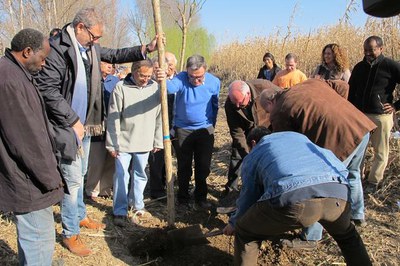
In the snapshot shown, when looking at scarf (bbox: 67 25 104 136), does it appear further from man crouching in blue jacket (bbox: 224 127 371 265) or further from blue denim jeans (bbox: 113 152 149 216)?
man crouching in blue jacket (bbox: 224 127 371 265)

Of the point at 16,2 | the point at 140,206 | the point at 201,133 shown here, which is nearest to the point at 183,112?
the point at 201,133

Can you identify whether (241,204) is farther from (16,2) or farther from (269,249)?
(16,2)

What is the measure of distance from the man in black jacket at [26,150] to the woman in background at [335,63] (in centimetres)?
423

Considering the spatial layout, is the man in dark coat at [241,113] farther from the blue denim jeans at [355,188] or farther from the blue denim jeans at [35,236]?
the blue denim jeans at [35,236]

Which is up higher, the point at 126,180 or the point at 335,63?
the point at 335,63

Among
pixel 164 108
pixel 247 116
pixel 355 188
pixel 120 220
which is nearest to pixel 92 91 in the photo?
pixel 164 108

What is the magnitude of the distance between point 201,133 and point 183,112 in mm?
334

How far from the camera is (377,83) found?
5.01m

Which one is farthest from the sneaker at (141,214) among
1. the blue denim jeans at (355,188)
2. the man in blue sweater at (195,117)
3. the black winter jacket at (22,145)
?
the black winter jacket at (22,145)

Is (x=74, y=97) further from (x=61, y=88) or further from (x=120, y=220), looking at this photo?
(x=120, y=220)

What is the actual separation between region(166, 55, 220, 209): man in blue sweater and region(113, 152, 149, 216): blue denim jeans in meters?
0.55

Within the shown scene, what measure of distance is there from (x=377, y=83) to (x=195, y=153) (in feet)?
8.04

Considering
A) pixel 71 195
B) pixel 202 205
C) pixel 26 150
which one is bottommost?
pixel 202 205

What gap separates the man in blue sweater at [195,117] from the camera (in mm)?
4523
